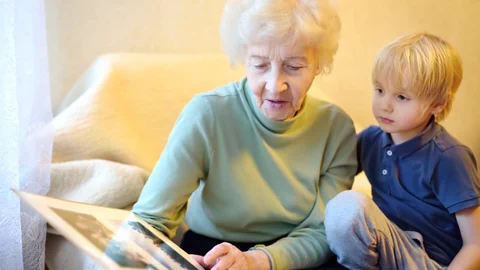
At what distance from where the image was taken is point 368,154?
1.30m

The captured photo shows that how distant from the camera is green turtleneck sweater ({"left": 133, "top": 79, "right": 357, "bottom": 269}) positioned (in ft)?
3.65

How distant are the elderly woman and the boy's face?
3.9 inches

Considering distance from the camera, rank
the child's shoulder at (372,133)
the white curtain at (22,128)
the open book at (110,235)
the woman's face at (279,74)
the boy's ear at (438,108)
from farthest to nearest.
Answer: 1. the child's shoulder at (372,133)
2. the boy's ear at (438,108)
3. the woman's face at (279,74)
4. the white curtain at (22,128)
5. the open book at (110,235)

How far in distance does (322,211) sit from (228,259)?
0.29 metres

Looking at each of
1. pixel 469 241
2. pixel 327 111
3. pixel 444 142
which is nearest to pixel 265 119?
pixel 327 111

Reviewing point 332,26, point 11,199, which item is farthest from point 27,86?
point 332,26

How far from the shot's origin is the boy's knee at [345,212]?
1.06 m

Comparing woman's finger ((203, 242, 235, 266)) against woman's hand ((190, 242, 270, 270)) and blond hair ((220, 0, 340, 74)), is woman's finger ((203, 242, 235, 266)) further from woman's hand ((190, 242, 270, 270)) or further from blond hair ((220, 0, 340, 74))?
blond hair ((220, 0, 340, 74))

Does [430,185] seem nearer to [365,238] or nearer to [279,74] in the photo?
[365,238]

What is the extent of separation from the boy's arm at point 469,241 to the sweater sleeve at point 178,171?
0.56 meters

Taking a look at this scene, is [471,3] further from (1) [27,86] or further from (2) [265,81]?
(1) [27,86]

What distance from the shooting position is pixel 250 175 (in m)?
1.17

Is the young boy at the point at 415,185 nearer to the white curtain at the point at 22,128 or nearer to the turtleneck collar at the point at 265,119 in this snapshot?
the turtleneck collar at the point at 265,119

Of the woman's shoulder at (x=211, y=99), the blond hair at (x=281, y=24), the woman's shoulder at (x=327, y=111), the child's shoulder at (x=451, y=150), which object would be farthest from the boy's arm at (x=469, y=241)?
the woman's shoulder at (x=211, y=99)
